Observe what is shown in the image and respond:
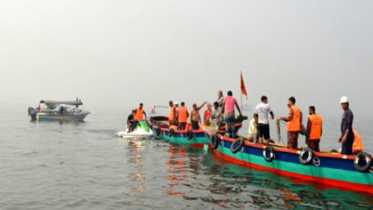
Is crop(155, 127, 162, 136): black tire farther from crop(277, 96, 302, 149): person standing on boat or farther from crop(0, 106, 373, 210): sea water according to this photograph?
crop(277, 96, 302, 149): person standing on boat

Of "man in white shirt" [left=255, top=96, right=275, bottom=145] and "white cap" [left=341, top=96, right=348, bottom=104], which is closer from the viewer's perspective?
"white cap" [left=341, top=96, right=348, bottom=104]

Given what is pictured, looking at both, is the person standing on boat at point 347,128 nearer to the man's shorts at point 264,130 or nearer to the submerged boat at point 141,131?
the man's shorts at point 264,130

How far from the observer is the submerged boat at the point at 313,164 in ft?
32.8

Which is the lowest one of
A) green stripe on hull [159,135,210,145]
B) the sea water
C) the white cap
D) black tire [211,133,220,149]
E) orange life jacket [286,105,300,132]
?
the sea water

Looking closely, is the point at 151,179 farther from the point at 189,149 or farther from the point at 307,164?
the point at 189,149

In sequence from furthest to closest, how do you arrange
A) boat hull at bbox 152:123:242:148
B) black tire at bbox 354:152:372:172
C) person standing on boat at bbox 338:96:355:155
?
boat hull at bbox 152:123:242:148 < person standing on boat at bbox 338:96:355:155 < black tire at bbox 354:152:372:172

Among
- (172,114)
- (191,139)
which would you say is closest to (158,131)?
(172,114)

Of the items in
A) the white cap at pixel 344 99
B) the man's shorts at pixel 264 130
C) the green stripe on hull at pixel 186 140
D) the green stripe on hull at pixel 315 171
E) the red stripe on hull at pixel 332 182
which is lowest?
the red stripe on hull at pixel 332 182

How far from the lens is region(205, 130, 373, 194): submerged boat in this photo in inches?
394

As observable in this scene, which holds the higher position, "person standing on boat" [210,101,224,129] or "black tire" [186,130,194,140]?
"person standing on boat" [210,101,224,129]

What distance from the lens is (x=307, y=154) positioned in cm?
1138

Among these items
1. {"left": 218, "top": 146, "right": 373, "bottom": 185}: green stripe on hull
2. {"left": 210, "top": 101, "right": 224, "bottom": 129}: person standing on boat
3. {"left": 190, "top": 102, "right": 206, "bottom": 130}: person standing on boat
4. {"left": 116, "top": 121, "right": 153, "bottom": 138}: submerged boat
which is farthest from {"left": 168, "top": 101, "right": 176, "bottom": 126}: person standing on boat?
{"left": 218, "top": 146, "right": 373, "bottom": 185}: green stripe on hull

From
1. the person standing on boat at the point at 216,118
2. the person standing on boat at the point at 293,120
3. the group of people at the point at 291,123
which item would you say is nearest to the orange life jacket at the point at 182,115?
the group of people at the point at 291,123

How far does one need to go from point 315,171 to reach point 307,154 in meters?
0.63
